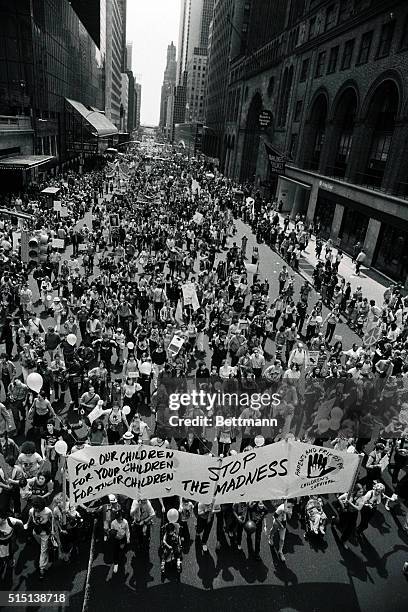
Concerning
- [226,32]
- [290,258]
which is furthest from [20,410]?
[226,32]

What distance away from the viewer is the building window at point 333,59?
3812 centimetres

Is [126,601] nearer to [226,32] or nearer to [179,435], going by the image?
[179,435]

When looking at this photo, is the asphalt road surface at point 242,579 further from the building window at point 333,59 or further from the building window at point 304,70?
the building window at point 304,70

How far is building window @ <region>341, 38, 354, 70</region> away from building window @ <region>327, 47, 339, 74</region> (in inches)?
67.7

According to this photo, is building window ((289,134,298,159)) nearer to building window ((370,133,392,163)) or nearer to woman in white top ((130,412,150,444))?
building window ((370,133,392,163))

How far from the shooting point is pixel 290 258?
97.8 ft

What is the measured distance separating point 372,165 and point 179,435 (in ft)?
98.2

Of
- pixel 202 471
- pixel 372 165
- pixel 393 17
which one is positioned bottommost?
pixel 202 471

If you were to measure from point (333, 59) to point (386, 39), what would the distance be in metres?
9.73

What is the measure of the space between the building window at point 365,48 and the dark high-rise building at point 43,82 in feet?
96.0

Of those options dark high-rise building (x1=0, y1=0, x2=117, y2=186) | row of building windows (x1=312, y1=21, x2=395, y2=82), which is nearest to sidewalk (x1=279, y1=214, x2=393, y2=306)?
row of building windows (x1=312, y1=21, x2=395, y2=82)

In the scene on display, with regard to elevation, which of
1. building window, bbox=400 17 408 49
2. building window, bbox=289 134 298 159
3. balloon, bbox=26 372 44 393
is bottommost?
balloon, bbox=26 372 44 393

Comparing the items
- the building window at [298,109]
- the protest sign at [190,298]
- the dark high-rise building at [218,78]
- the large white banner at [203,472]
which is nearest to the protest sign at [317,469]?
the large white banner at [203,472]

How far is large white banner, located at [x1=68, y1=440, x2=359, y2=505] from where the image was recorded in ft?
23.2
